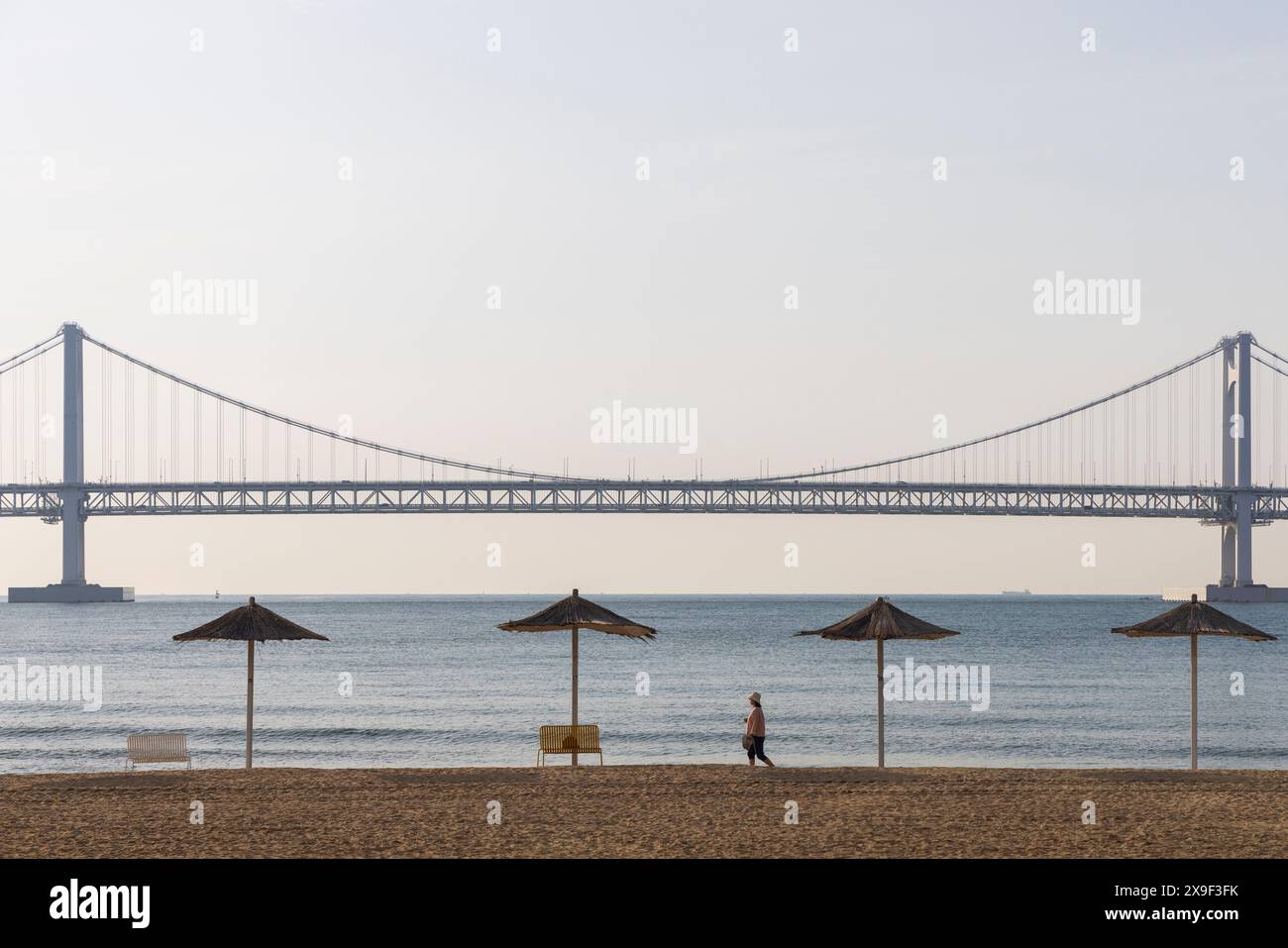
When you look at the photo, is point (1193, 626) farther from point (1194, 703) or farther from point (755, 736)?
point (755, 736)

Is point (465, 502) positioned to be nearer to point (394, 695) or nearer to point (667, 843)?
point (394, 695)

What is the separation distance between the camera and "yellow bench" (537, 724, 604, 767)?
57.5 ft

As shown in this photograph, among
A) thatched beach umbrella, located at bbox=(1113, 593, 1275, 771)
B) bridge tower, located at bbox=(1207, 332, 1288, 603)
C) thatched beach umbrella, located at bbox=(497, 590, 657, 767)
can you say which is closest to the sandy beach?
thatched beach umbrella, located at bbox=(1113, 593, 1275, 771)

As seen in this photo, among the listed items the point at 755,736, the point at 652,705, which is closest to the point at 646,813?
the point at 755,736

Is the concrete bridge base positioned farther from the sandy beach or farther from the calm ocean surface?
the sandy beach

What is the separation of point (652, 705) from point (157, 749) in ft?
52.7

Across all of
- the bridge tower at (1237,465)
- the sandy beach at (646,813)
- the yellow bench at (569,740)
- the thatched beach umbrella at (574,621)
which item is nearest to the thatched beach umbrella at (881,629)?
the sandy beach at (646,813)

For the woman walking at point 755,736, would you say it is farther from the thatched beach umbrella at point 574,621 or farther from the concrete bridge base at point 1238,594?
the concrete bridge base at point 1238,594

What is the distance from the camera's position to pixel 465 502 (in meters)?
81.4

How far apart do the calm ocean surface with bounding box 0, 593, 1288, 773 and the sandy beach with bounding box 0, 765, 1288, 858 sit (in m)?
7.51

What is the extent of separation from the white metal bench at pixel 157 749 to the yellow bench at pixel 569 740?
4.21 metres

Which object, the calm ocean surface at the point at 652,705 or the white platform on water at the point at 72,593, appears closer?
the calm ocean surface at the point at 652,705

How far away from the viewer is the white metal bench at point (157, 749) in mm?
17984
